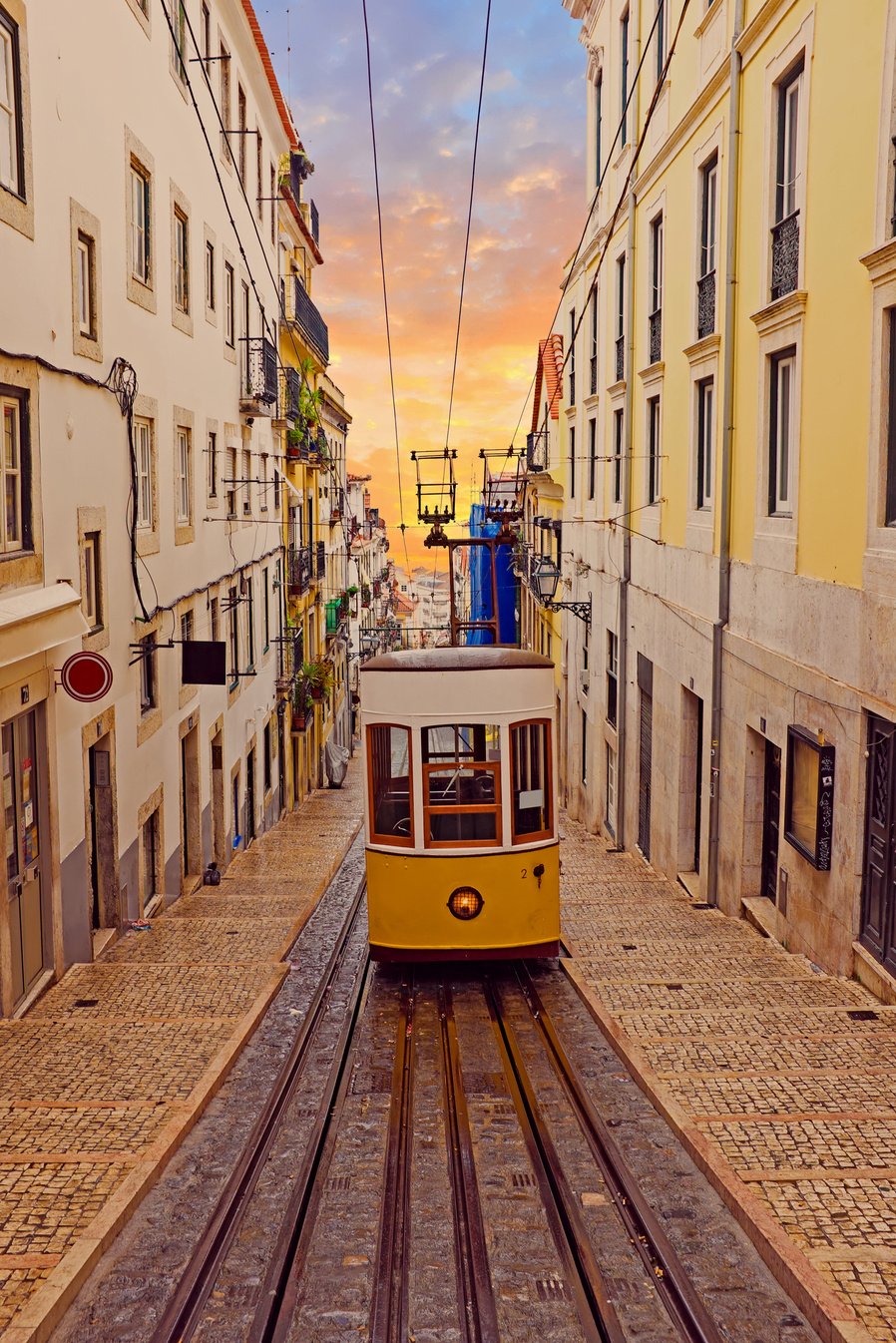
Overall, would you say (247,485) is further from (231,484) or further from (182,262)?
(182,262)

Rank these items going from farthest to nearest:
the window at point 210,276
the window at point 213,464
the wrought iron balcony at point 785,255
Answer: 1. the window at point 213,464
2. the window at point 210,276
3. the wrought iron balcony at point 785,255

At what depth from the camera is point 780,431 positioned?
11500 mm

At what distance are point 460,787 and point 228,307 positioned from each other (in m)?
12.9

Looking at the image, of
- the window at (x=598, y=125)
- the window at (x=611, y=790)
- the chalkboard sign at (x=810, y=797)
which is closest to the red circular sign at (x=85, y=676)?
the chalkboard sign at (x=810, y=797)

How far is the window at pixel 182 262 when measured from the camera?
15812 millimetres

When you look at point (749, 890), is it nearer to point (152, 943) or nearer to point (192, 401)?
point (152, 943)

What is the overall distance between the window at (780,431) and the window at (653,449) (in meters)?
5.27

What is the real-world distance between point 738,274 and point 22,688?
8306mm

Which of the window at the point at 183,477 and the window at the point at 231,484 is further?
the window at the point at 231,484

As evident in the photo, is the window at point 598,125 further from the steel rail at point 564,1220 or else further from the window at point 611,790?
the steel rail at point 564,1220

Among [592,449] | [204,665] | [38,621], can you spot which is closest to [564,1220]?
[38,621]

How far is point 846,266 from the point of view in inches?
363

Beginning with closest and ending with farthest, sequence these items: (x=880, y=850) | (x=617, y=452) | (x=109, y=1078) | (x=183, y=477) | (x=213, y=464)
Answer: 1. (x=109, y=1078)
2. (x=880, y=850)
3. (x=183, y=477)
4. (x=213, y=464)
5. (x=617, y=452)

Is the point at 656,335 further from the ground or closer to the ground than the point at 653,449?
further from the ground
